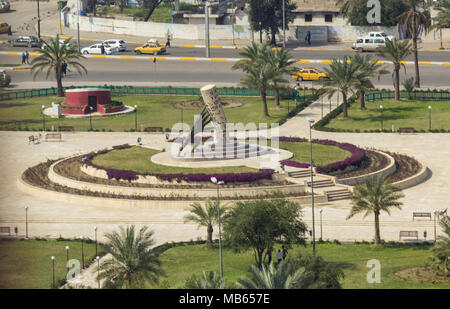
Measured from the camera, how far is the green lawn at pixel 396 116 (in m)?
76.2

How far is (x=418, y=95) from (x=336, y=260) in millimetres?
46772

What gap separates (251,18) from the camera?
110 m

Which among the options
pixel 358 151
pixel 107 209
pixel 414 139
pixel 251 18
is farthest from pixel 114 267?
pixel 251 18

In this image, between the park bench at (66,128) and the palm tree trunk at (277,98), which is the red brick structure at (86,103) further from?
the palm tree trunk at (277,98)

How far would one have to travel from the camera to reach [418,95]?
85938 mm

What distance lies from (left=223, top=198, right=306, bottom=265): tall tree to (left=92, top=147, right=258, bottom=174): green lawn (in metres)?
16.0

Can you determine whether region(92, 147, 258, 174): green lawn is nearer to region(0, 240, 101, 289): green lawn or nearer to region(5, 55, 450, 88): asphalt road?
region(0, 240, 101, 289): green lawn

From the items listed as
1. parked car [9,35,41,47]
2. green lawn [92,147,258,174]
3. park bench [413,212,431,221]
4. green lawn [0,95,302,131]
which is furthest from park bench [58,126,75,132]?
parked car [9,35,41,47]

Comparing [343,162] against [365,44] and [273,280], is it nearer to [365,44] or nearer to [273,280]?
[273,280]

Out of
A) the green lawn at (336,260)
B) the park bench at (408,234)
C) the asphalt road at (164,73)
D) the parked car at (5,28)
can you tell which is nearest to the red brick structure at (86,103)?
the asphalt road at (164,73)

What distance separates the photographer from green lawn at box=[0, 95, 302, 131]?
79250 millimetres

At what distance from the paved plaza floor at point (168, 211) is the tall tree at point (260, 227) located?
21.3 ft

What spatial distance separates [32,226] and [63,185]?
856 cm

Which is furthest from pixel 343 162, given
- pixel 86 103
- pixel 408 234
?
pixel 86 103
